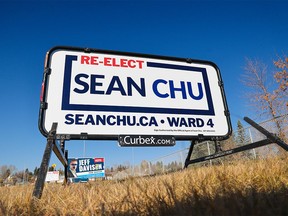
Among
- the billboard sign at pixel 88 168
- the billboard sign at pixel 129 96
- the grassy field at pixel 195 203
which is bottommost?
the grassy field at pixel 195 203

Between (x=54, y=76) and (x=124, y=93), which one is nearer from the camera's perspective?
(x=54, y=76)

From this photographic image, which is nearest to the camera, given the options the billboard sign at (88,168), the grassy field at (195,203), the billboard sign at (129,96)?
the grassy field at (195,203)

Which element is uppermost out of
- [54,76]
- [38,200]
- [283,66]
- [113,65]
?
[283,66]

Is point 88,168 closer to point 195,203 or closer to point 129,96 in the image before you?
point 129,96

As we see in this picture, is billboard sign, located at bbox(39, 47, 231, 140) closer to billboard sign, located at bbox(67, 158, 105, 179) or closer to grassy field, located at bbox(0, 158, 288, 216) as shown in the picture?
grassy field, located at bbox(0, 158, 288, 216)

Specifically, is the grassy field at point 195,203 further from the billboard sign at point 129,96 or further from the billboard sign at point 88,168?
the billboard sign at point 88,168

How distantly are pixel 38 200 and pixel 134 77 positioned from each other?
224 cm

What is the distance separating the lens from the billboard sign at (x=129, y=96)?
2.78 metres

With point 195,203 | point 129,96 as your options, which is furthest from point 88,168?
point 195,203

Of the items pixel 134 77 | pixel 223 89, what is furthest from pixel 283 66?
pixel 134 77

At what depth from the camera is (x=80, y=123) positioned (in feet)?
9.01

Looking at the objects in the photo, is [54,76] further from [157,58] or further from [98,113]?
[157,58]

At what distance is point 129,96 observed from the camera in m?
3.15

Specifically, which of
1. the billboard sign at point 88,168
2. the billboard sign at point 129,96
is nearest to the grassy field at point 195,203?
the billboard sign at point 129,96
